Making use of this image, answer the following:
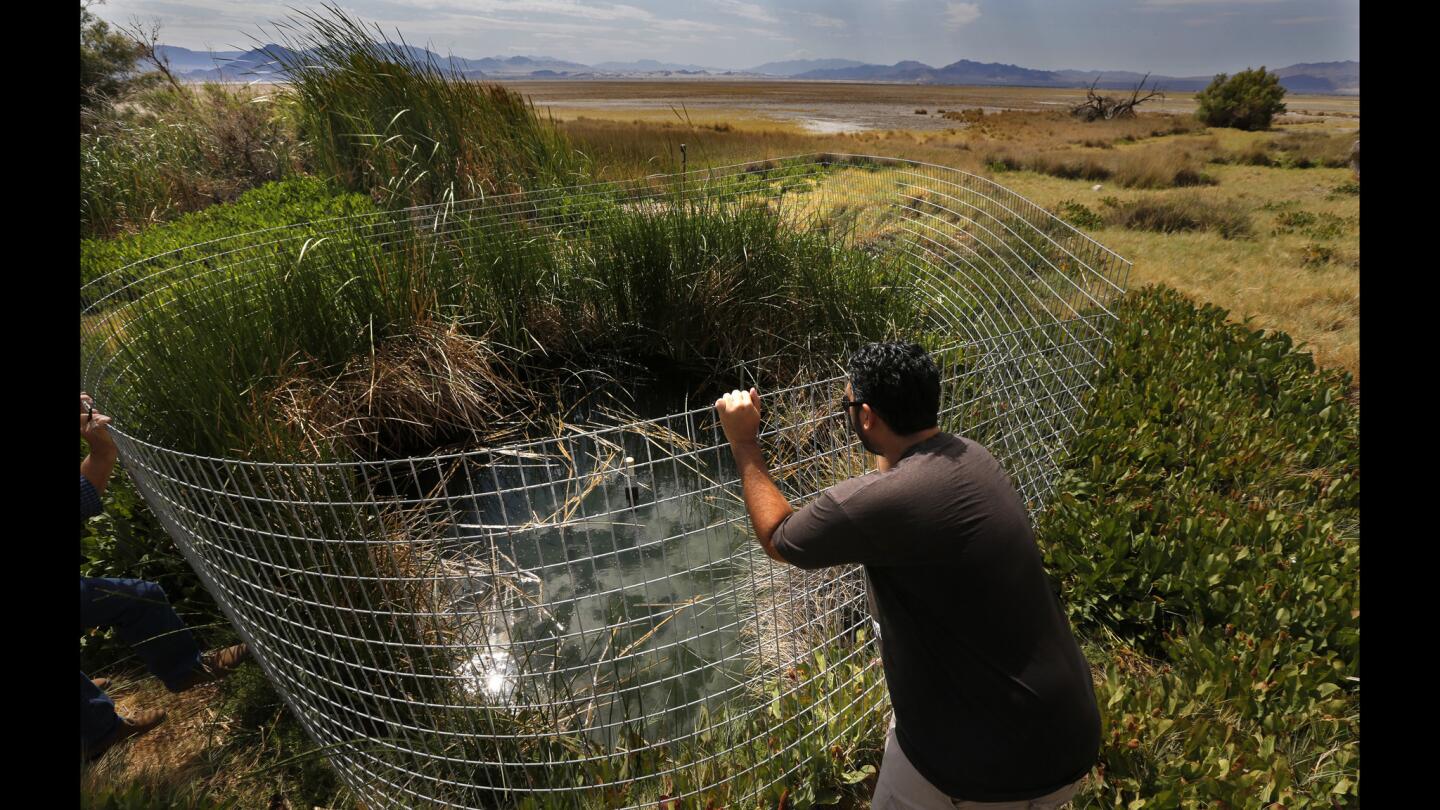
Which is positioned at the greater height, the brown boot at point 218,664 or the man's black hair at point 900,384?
the man's black hair at point 900,384

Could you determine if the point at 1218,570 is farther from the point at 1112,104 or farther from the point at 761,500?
the point at 1112,104

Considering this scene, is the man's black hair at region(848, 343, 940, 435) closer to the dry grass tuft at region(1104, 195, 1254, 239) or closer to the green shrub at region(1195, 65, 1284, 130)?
the dry grass tuft at region(1104, 195, 1254, 239)

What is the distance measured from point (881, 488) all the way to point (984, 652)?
0.39 m

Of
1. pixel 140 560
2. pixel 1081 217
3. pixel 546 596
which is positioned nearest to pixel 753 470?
pixel 546 596

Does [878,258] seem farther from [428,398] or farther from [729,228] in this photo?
[428,398]

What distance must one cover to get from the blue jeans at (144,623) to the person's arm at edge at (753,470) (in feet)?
8.09

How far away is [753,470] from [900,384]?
1.29 ft

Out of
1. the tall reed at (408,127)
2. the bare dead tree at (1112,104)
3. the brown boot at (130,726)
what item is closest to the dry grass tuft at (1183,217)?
the tall reed at (408,127)

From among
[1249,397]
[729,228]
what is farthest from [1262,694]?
[729,228]

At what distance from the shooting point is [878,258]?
509cm

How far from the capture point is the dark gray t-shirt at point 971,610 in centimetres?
134

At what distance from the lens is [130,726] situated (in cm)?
253

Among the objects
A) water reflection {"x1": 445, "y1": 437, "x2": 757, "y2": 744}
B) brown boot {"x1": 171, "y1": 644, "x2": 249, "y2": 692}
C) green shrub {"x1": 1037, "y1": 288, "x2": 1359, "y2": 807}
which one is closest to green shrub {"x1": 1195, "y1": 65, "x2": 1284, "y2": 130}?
green shrub {"x1": 1037, "y1": 288, "x2": 1359, "y2": 807}

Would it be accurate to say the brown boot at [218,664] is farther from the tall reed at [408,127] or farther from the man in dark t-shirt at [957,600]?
the tall reed at [408,127]
